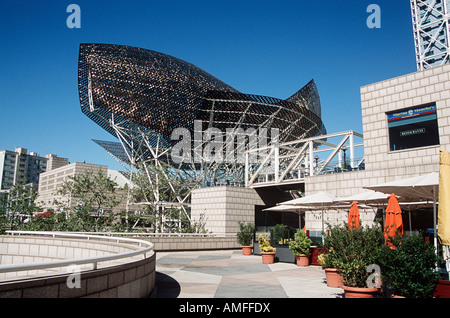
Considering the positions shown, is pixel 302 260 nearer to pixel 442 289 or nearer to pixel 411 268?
pixel 442 289

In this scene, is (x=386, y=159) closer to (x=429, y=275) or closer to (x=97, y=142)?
(x=429, y=275)

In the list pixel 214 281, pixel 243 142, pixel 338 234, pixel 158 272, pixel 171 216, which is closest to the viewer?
pixel 338 234

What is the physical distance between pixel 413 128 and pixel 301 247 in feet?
36.0

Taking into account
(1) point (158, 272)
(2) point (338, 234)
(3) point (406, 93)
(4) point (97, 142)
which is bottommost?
(1) point (158, 272)

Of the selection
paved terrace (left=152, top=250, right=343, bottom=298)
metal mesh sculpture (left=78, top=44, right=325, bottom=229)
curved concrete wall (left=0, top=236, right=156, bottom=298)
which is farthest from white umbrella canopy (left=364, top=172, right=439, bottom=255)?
metal mesh sculpture (left=78, top=44, right=325, bottom=229)

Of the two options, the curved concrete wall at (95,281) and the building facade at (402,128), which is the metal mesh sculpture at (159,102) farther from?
the curved concrete wall at (95,281)

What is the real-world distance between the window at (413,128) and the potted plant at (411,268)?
14617 millimetres

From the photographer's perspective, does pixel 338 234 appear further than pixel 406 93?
No

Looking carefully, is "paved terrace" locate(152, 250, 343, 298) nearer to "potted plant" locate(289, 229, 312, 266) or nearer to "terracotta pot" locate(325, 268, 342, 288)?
"terracotta pot" locate(325, 268, 342, 288)

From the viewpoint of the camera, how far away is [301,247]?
15.4m

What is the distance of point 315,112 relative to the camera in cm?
4944

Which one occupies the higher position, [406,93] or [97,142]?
[97,142]

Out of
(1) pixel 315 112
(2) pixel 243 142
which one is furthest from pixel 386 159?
(1) pixel 315 112

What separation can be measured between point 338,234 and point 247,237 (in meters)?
13.8
